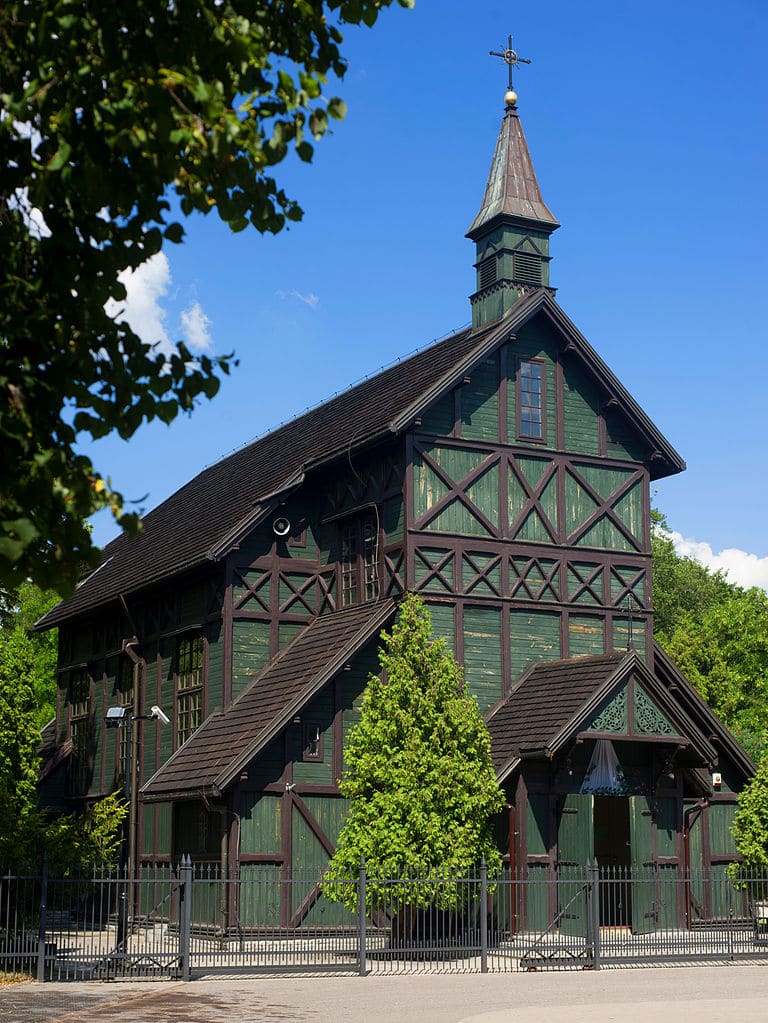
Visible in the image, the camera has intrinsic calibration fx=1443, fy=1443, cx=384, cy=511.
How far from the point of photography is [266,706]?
29844mm

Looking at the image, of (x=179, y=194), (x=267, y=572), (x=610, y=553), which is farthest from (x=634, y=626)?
(x=179, y=194)

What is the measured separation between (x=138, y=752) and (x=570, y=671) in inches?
485

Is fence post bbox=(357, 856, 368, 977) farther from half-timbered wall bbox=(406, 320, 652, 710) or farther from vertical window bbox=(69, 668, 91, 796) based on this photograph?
vertical window bbox=(69, 668, 91, 796)

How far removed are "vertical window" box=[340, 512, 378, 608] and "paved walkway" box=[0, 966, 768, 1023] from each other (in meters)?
10.3

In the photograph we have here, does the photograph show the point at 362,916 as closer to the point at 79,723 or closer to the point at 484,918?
the point at 484,918

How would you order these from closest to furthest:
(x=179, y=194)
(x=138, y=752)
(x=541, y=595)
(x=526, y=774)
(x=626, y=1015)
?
(x=179, y=194) < (x=626, y=1015) < (x=526, y=774) < (x=541, y=595) < (x=138, y=752)

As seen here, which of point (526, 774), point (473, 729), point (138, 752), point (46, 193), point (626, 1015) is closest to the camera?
point (46, 193)

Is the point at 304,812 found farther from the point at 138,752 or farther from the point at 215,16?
the point at 215,16

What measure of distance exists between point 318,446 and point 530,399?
208 inches

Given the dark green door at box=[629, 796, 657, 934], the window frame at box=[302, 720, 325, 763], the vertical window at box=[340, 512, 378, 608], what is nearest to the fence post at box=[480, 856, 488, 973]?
the window frame at box=[302, 720, 325, 763]

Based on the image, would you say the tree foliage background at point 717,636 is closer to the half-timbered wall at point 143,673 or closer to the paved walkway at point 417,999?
the half-timbered wall at point 143,673

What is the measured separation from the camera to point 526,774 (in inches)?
1129

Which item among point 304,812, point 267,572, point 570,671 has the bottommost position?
point 304,812

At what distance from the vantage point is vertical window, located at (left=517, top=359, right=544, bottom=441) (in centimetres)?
3288
